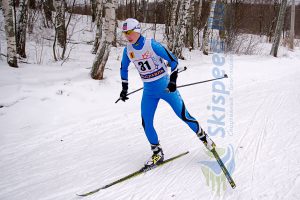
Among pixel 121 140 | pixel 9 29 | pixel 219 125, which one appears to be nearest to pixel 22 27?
pixel 9 29

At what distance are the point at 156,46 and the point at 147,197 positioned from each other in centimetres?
192

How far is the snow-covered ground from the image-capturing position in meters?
3.41

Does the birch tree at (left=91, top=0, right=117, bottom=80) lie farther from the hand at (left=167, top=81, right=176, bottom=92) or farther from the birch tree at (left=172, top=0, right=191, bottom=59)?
the birch tree at (left=172, top=0, right=191, bottom=59)

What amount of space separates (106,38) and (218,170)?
4.79 m

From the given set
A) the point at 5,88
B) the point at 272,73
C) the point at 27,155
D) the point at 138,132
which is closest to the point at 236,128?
the point at 138,132

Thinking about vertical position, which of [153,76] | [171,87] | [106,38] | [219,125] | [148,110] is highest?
[106,38]

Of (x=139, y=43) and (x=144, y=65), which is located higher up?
(x=139, y=43)

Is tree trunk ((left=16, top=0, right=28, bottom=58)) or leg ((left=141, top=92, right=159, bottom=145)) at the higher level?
tree trunk ((left=16, top=0, right=28, bottom=58))

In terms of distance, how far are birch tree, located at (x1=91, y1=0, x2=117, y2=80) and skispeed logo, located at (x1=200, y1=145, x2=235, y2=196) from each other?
4208mm

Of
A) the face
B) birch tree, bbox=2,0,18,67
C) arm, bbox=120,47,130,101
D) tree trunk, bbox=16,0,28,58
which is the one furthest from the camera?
tree trunk, bbox=16,0,28,58

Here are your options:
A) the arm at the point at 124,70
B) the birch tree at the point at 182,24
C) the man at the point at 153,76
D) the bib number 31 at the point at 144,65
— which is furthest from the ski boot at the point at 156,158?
the birch tree at the point at 182,24

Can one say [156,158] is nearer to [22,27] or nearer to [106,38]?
[106,38]

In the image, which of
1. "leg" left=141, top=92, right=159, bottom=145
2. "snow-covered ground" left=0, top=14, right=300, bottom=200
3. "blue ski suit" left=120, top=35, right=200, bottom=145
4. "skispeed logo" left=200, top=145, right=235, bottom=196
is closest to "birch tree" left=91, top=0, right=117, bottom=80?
"snow-covered ground" left=0, top=14, right=300, bottom=200

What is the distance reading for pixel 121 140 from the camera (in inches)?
193
